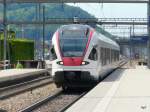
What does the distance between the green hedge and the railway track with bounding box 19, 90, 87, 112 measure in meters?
27.9

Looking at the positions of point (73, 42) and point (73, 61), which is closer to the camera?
point (73, 61)

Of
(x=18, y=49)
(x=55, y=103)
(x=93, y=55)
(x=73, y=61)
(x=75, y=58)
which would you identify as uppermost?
(x=18, y=49)

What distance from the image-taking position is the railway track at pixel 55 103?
1828 cm

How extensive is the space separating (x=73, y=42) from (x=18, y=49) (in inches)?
1219

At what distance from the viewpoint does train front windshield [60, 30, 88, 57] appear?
25141mm

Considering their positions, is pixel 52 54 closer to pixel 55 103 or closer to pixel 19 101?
pixel 19 101

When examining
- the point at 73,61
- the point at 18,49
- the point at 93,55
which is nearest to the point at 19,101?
the point at 73,61

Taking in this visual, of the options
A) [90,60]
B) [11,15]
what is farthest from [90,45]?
[11,15]

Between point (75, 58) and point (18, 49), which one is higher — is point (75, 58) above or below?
below

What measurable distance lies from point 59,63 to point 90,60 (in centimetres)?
140

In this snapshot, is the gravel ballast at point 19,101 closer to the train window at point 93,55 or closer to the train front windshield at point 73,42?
the train front windshield at point 73,42

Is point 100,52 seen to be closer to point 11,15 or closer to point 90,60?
point 90,60

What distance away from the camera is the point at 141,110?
14758 millimetres

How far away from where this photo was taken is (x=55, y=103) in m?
21.1
